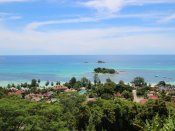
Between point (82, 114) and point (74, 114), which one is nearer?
point (82, 114)

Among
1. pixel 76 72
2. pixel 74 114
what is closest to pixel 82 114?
pixel 74 114

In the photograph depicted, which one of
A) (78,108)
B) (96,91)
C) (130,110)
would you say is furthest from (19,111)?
(96,91)

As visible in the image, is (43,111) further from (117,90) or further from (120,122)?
(117,90)

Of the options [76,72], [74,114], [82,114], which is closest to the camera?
[82,114]

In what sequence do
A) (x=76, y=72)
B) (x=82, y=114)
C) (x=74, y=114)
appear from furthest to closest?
1. (x=76, y=72)
2. (x=74, y=114)
3. (x=82, y=114)

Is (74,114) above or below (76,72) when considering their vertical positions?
above

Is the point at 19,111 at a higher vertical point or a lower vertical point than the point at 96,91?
higher

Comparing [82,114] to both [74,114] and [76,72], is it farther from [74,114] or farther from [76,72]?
[76,72]

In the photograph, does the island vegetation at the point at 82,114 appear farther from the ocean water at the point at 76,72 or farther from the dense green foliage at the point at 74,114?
the ocean water at the point at 76,72

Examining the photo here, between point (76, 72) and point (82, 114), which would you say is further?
point (76, 72)

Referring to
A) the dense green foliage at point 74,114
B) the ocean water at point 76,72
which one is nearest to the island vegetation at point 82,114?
the dense green foliage at point 74,114

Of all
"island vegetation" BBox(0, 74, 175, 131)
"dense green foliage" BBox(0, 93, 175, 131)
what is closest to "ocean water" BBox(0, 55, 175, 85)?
"island vegetation" BBox(0, 74, 175, 131)
